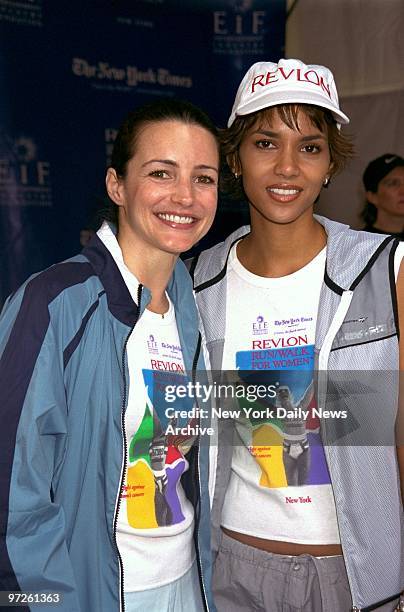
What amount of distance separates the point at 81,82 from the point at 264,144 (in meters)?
3.10

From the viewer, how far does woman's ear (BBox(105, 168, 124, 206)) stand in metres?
1.84

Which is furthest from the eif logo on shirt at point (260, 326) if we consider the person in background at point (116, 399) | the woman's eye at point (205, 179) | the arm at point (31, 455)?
the arm at point (31, 455)

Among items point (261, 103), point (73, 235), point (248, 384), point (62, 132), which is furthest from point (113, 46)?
point (248, 384)

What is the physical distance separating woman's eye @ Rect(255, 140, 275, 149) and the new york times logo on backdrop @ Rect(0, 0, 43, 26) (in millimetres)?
3066

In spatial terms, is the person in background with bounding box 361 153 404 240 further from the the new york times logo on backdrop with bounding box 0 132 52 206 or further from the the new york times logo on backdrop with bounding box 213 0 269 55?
the the new york times logo on backdrop with bounding box 0 132 52 206

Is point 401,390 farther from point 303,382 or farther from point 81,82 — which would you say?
point 81,82

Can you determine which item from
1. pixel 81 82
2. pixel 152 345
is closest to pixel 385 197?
pixel 81 82

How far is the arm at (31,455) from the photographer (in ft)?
4.54

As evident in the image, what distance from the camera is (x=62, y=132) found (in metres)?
4.73

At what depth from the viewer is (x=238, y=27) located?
5.29m

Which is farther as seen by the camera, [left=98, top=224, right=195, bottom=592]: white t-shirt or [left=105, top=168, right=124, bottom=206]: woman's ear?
[left=105, top=168, right=124, bottom=206]: woman's ear

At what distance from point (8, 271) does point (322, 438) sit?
3159 mm

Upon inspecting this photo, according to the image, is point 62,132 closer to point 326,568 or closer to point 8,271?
point 8,271

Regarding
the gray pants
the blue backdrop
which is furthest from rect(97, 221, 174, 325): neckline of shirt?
the blue backdrop
